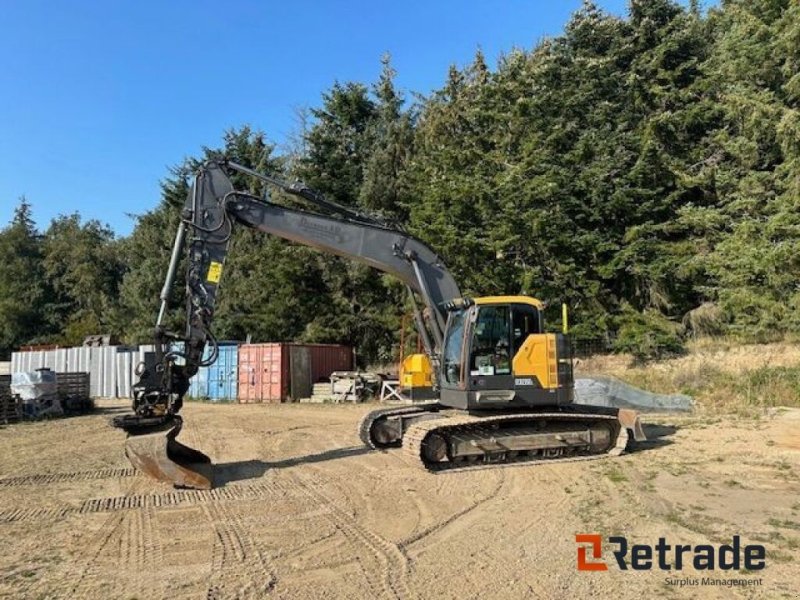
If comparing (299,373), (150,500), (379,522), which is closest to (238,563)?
(379,522)

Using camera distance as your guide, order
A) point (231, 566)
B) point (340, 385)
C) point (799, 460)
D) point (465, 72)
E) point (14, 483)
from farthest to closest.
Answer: point (465, 72) → point (340, 385) → point (799, 460) → point (14, 483) → point (231, 566)

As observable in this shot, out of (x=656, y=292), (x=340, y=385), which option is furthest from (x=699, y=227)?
(x=340, y=385)

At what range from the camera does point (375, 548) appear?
5.84m

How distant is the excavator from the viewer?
9.02 m

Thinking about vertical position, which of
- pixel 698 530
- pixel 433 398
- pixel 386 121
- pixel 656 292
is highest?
pixel 386 121

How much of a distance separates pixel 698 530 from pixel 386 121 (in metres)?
29.2

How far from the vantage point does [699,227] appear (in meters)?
21.8

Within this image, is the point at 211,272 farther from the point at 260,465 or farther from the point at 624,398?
the point at 624,398

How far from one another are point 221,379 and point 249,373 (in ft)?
5.63

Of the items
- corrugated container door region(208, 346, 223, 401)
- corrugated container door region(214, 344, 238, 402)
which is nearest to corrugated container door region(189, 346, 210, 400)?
corrugated container door region(208, 346, 223, 401)

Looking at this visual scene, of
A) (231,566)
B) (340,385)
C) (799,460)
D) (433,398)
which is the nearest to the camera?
(231,566)

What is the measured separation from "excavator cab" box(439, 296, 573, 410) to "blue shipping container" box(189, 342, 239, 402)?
56.7 ft

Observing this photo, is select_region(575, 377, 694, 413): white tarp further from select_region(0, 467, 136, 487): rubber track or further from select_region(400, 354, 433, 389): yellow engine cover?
select_region(0, 467, 136, 487): rubber track

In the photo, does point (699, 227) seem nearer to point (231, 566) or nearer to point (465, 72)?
point (465, 72)
